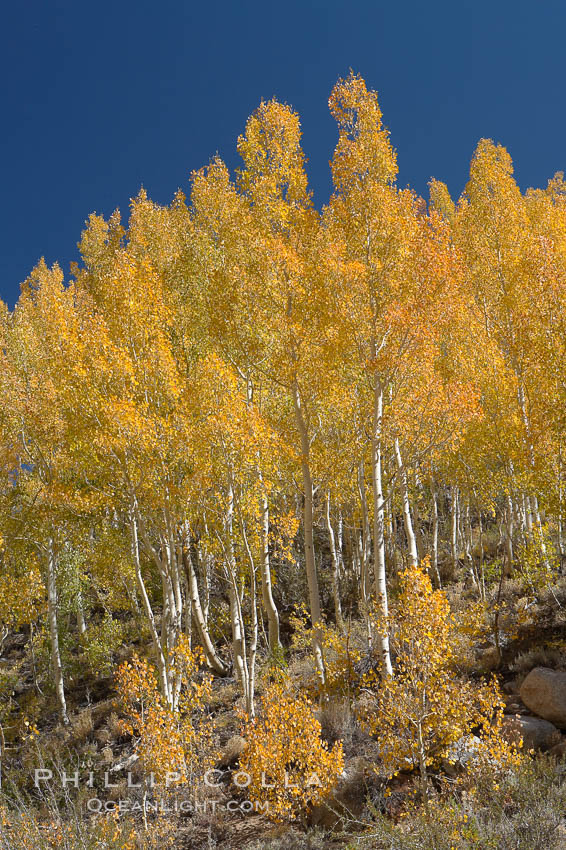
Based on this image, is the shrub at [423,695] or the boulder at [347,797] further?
the boulder at [347,797]

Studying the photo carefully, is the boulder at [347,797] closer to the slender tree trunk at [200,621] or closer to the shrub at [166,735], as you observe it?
the shrub at [166,735]

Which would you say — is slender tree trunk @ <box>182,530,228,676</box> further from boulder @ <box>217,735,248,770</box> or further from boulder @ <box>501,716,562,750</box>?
boulder @ <box>501,716,562,750</box>

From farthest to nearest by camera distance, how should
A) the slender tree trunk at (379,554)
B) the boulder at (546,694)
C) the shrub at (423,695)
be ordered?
1. the slender tree trunk at (379,554)
2. the boulder at (546,694)
3. the shrub at (423,695)

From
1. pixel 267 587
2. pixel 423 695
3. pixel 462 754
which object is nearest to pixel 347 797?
pixel 462 754

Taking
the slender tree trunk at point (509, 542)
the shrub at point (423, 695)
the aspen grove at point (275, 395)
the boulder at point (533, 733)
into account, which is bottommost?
the boulder at point (533, 733)

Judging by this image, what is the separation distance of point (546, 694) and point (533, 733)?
2.36 feet

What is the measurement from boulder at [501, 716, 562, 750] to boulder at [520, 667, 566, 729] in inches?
7.8

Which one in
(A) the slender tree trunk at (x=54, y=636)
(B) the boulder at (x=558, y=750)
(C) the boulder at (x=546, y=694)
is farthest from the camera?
(A) the slender tree trunk at (x=54, y=636)

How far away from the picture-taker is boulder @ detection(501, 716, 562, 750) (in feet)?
24.1

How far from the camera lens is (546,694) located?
804 cm

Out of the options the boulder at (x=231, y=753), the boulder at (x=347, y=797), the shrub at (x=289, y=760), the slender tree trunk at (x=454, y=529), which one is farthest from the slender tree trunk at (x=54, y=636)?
the slender tree trunk at (x=454, y=529)

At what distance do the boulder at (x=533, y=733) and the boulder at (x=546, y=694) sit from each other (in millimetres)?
198

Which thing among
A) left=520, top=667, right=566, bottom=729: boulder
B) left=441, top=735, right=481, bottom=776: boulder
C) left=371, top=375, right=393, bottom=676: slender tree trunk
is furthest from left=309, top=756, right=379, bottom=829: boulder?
left=520, top=667, right=566, bottom=729: boulder

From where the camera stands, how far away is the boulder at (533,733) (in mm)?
7344
